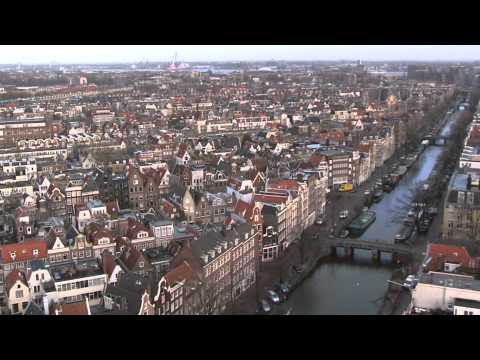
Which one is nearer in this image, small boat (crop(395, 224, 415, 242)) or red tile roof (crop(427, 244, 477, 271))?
red tile roof (crop(427, 244, 477, 271))

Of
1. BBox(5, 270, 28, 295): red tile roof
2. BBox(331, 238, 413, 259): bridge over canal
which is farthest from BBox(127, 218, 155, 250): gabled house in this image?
BBox(331, 238, 413, 259): bridge over canal

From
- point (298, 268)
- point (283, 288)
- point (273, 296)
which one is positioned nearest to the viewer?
point (273, 296)

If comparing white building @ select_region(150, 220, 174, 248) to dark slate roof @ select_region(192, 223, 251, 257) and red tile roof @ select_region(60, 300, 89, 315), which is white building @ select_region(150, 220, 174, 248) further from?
red tile roof @ select_region(60, 300, 89, 315)

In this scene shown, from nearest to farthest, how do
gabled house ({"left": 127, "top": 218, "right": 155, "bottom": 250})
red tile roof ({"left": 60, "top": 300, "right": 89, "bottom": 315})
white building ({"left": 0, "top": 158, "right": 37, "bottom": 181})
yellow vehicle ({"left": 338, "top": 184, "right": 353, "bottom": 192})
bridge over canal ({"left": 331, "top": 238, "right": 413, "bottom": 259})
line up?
1. red tile roof ({"left": 60, "top": 300, "right": 89, "bottom": 315})
2. gabled house ({"left": 127, "top": 218, "right": 155, "bottom": 250})
3. bridge over canal ({"left": 331, "top": 238, "right": 413, "bottom": 259})
4. white building ({"left": 0, "top": 158, "right": 37, "bottom": 181})
5. yellow vehicle ({"left": 338, "top": 184, "right": 353, "bottom": 192})

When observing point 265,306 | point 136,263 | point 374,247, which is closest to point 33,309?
point 136,263

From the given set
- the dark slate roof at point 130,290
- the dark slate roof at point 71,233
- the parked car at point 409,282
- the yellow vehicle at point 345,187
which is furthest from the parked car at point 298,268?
the yellow vehicle at point 345,187

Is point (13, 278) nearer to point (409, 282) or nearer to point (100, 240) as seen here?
point (100, 240)
